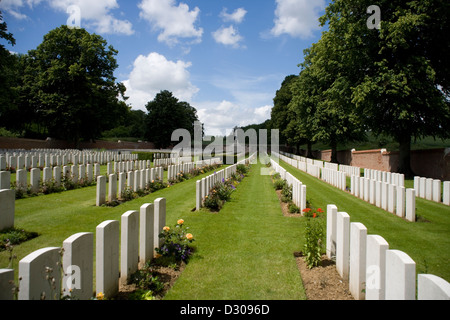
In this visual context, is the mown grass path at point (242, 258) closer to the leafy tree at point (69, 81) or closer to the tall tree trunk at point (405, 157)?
Result: the tall tree trunk at point (405, 157)

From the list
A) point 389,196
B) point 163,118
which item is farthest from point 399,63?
point 163,118

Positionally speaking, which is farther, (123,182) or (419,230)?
(123,182)

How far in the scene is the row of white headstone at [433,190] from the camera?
28.1 ft

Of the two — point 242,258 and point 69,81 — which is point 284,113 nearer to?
point 69,81

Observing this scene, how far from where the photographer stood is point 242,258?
428cm

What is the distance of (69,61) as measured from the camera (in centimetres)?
2870

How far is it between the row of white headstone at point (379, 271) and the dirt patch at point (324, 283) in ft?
0.31

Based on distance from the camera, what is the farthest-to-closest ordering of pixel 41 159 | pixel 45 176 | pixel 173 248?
1. pixel 41 159
2. pixel 45 176
3. pixel 173 248

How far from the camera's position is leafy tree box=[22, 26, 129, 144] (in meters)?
27.6

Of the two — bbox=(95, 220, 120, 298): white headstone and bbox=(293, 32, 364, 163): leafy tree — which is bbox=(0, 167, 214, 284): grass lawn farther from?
bbox=(293, 32, 364, 163): leafy tree

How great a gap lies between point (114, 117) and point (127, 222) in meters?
32.7

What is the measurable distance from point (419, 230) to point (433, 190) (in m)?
4.44

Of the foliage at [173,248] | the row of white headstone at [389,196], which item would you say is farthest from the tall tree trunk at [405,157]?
the foliage at [173,248]

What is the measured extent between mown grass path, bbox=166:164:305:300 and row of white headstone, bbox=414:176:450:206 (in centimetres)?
554
